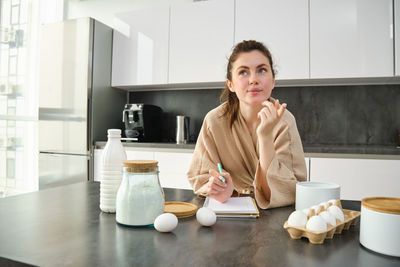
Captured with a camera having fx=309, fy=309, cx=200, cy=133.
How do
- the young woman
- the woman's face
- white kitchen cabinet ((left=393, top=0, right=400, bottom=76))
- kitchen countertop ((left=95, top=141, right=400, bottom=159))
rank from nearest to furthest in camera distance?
the young woman, the woman's face, kitchen countertop ((left=95, top=141, right=400, bottom=159)), white kitchen cabinet ((left=393, top=0, right=400, bottom=76))

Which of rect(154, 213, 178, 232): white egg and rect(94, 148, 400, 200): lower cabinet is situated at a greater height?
rect(154, 213, 178, 232): white egg

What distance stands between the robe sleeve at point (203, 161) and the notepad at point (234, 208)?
0.21 metres

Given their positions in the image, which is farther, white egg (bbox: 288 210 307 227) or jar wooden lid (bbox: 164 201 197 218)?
jar wooden lid (bbox: 164 201 197 218)

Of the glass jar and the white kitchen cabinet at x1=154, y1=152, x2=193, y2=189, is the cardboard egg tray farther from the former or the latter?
the white kitchen cabinet at x1=154, y1=152, x2=193, y2=189

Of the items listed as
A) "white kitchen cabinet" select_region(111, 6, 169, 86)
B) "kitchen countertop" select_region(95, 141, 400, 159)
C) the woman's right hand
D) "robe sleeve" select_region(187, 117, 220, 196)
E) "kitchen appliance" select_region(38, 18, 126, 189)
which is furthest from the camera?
"white kitchen cabinet" select_region(111, 6, 169, 86)

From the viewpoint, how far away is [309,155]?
93.4 inches

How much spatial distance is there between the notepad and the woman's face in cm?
51

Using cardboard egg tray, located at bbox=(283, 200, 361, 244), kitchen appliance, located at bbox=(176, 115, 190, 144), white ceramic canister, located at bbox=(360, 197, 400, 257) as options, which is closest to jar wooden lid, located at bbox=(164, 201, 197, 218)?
cardboard egg tray, located at bbox=(283, 200, 361, 244)

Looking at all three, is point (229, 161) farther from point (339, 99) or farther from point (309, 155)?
point (339, 99)

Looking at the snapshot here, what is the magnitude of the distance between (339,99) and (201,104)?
1.38 m

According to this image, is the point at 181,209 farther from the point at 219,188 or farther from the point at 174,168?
the point at 174,168

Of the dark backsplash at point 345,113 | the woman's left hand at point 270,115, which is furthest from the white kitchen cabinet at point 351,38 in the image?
the woman's left hand at point 270,115

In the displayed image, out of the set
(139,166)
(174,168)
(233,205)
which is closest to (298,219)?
(233,205)

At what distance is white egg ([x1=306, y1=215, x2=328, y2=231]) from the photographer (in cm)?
65
